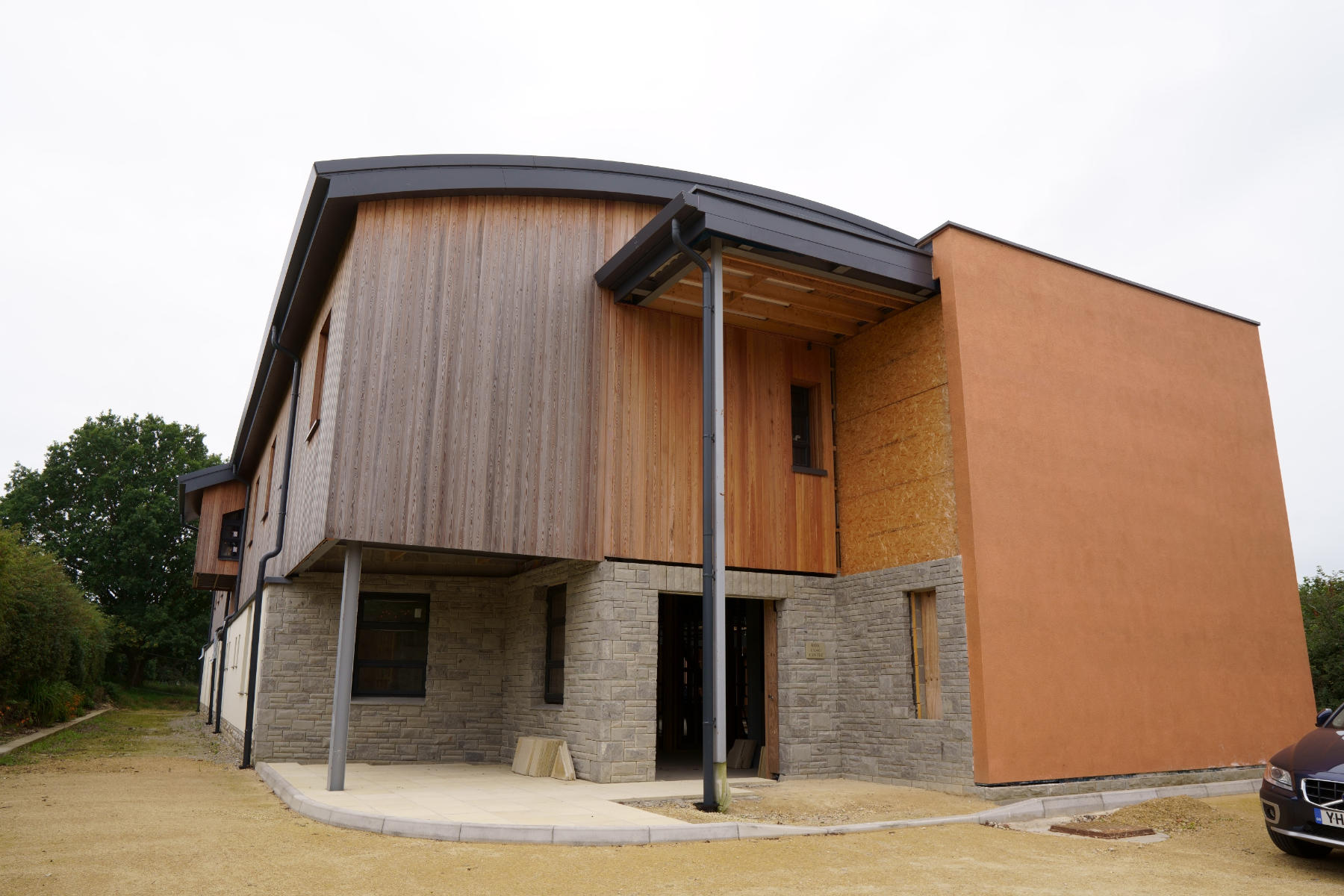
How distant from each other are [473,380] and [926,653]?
6.05 metres

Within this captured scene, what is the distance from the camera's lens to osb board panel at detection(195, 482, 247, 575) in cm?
1830

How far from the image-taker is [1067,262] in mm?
10711

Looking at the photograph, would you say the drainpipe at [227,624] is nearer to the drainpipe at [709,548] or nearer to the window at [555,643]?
the window at [555,643]

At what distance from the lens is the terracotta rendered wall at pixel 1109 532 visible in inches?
360

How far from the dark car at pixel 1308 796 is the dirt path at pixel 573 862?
21 cm

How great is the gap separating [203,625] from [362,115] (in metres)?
27.6

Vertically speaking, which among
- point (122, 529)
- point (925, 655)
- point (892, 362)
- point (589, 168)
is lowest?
point (925, 655)

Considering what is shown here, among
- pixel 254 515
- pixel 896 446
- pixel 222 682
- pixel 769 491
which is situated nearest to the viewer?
pixel 896 446

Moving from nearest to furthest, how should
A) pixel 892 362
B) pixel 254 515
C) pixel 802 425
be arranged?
pixel 892 362
pixel 802 425
pixel 254 515

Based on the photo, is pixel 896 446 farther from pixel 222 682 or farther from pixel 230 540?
pixel 222 682

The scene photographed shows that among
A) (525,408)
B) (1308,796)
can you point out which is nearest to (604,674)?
(525,408)

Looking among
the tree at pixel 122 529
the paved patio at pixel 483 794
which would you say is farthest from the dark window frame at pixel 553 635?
the tree at pixel 122 529

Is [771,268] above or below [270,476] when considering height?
above

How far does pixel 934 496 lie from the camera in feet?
32.1
